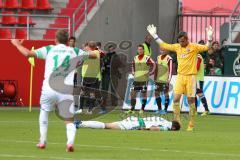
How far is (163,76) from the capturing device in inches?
1288

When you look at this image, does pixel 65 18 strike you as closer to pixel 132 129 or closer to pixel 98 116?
pixel 98 116

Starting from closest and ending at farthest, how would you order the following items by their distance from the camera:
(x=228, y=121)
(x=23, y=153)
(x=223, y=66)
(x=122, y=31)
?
(x=23, y=153) → (x=228, y=121) → (x=223, y=66) → (x=122, y=31)

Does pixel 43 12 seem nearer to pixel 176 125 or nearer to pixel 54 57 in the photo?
pixel 176 125

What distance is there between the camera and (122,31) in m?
39.6

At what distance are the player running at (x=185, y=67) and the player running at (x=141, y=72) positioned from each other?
21.1 ft

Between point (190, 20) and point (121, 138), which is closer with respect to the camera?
point (121, 138)

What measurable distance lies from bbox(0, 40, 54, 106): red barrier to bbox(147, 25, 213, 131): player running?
11.8 m

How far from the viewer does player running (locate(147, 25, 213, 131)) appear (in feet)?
82.0

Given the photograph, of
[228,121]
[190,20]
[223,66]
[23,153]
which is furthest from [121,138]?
[190,20]

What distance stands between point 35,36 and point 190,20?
290 inches

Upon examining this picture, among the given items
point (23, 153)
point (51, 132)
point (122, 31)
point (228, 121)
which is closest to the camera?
point (23, 153)

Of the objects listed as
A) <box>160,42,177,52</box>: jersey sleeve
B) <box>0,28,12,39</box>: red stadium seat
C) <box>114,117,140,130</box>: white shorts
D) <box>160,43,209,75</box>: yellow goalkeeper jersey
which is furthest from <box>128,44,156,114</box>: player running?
<box>114,117,140,130</box>: white shorts

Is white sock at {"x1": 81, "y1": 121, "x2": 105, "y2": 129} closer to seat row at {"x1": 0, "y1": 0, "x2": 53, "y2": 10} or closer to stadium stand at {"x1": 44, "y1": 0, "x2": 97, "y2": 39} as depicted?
stadium stand at {"x1": 44, "y1": 0, "x2": 97, "y2": 39}

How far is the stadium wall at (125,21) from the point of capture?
3919 cm
